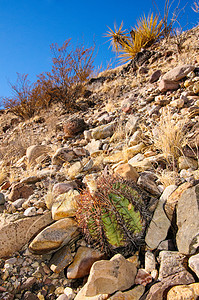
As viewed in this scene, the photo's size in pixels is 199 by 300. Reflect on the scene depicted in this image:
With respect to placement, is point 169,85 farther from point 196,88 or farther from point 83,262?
point 83,262

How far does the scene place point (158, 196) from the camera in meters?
2.46

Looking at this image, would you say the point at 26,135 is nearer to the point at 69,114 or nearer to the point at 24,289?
the point at 69,114

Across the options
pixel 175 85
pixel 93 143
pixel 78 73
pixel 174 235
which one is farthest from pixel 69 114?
pixel 174 235

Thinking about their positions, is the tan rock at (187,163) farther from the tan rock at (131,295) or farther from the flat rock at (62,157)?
the flat rock at (62,157)

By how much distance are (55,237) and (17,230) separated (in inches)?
20.9

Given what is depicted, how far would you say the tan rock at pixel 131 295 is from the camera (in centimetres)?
164

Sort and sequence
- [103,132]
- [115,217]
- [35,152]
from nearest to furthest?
[115,217] → [103,132] → [35,152]

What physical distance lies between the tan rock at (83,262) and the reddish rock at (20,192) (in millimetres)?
1544

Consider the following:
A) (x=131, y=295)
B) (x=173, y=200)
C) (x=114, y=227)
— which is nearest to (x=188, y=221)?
(x=173, y=200)

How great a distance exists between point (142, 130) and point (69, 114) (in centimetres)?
447

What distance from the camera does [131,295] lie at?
165 centimetres

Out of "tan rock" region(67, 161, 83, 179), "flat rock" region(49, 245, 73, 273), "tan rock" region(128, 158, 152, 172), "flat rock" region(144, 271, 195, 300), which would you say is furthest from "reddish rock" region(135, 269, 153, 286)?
"tan rock" region(67, 161, 83, 179)

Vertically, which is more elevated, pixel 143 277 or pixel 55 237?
pixel 55 237

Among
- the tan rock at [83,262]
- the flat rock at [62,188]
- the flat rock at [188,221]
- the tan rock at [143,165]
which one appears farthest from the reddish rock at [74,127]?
the flat rock at [188,221]
